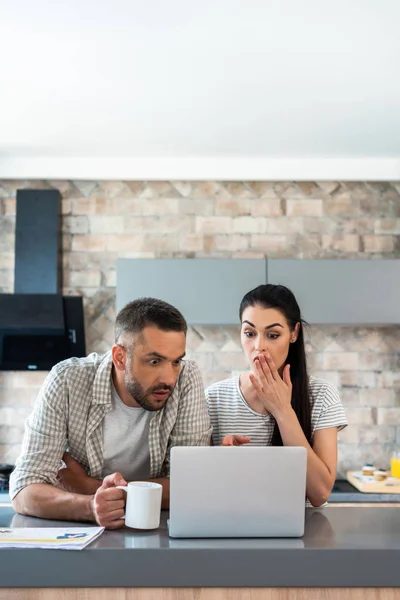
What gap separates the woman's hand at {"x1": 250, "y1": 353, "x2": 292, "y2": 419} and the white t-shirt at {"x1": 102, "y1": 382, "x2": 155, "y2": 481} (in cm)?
36

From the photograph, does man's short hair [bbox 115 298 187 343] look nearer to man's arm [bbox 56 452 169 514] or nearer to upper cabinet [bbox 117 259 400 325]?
man's arm [bbox 56 452 169 514]

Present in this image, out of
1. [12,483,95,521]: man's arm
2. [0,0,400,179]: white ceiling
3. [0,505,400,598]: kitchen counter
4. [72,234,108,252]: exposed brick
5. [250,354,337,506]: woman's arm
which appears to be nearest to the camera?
[0,505,400,598]: kitchen counter

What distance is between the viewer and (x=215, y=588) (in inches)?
61.7

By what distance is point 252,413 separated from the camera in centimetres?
246

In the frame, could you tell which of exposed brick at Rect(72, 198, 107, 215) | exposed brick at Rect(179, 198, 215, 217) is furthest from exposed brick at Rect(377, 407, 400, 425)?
exposed brick at Rect(72, 198, 107, 215)

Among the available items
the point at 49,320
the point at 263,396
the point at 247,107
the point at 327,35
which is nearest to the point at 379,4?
the point at 327,35

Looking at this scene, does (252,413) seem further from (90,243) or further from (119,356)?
(90,243)

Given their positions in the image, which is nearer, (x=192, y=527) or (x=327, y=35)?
(x=192, y=527)

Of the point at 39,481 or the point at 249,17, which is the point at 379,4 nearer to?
the point at 249,17

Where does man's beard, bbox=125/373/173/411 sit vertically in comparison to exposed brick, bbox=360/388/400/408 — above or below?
above

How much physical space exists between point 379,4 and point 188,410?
1.66m

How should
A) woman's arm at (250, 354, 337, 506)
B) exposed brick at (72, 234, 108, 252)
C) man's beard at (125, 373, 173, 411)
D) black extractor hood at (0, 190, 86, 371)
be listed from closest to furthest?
1. man's beard at (125, 373, 173, 411)
2. woman's arm at (250, 354, 337, 506)
3. black extractor hood at (0, 190, 86, 371)
4. exposed brick at (72, 234, 108, 252)

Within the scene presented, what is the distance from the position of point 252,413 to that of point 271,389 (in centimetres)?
19

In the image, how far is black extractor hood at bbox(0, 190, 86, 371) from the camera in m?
4.55
